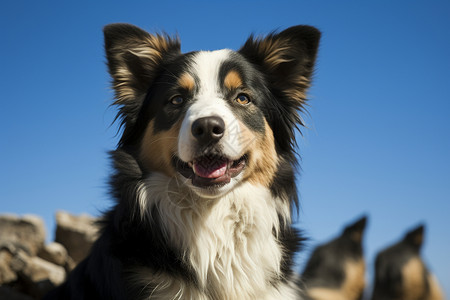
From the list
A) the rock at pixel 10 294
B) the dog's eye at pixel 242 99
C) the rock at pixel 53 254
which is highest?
the dog's eye at pixel 242 99

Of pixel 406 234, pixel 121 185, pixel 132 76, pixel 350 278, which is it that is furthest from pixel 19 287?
pixel 406 234

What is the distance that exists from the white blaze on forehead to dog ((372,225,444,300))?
5.75 meters

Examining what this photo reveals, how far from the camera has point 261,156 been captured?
11.9 feet

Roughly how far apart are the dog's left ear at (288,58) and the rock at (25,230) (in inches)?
185

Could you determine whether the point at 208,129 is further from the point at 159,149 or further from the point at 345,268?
the point at 345,268

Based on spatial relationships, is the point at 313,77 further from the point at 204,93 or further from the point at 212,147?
the point at 212,147

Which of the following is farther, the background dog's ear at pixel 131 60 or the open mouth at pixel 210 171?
the background dog's ear at pixel 131 60

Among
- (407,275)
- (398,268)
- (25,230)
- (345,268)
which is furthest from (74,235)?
(407,275)

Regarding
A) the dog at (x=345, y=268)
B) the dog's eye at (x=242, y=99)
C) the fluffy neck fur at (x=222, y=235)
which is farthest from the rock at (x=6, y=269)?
the dog at (x=345, y=268)

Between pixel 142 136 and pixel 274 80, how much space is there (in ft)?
4.71

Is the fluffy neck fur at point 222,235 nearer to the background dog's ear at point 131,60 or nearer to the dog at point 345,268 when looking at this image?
the background dog's ear at point 131,60

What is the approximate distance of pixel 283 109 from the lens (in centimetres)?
407

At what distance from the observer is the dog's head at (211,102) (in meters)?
3.30

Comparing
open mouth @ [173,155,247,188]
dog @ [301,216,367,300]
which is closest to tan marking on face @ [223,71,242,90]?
open mouth @ [173,155,247,188]
